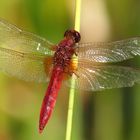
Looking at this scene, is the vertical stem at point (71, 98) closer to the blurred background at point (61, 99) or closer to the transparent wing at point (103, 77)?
the transparent wing at point (103, 77)

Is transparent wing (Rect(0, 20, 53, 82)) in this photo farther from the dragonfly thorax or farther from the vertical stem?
the vertical stem

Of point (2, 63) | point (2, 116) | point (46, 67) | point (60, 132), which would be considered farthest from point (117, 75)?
Answer: point (2, 116)

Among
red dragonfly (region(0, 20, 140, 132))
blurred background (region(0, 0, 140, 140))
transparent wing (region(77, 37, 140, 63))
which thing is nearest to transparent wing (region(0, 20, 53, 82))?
red dragonfly (region(0, 20, 140, 132))

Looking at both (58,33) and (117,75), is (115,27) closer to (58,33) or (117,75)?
(58,33)

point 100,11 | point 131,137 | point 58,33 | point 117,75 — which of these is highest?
point 100,11

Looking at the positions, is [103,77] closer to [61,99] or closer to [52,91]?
[52,91]

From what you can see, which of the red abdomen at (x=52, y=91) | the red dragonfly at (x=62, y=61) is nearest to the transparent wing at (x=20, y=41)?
the red dragonfly at (x=62, y=61)
